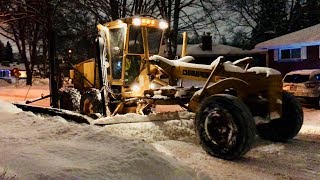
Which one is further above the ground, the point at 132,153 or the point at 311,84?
the point at 311,84

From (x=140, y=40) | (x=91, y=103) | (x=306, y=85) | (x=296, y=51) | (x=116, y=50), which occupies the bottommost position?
(x=91, y=103)

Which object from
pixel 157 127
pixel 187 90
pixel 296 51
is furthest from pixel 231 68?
pixel 296 51

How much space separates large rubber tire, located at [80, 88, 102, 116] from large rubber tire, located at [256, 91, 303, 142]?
4.53 metres

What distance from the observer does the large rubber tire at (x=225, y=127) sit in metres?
7.24

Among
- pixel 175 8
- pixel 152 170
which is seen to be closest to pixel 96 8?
pixel 175 8

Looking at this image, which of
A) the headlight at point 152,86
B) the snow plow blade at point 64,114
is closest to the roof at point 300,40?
the headlight at point 152,86

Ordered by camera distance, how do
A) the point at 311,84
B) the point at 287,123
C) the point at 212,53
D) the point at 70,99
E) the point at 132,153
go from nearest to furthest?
1. the point at 132,153
2. the point at 287,123
3. the point at 70,99
4. the point at 311,84
5. the point at 212,53

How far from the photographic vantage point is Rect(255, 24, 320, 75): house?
23.7 metres

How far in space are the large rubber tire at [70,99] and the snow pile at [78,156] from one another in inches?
212

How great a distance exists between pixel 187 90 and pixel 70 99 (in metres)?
4.65

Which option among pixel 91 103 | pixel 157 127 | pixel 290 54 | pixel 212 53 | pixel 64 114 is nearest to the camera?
pixel 64 114

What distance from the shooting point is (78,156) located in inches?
217

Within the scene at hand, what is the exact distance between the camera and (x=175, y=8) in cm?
2691

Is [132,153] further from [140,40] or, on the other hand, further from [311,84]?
[311,84]
